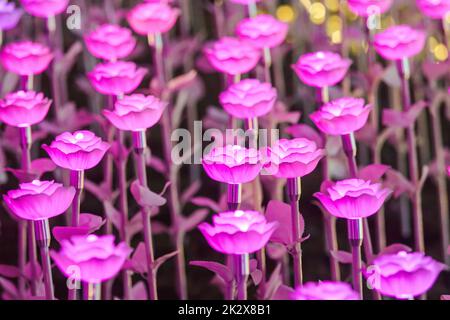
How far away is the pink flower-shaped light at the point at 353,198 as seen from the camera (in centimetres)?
66

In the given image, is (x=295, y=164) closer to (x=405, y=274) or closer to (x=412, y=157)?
(x=405, y=274)

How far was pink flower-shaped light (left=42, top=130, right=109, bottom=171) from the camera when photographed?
0.70 m

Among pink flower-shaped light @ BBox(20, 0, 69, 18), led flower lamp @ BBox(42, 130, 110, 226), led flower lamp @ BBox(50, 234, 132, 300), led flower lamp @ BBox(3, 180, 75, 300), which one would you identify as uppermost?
pink flower-shaped light @ BBox(20, 0, 69, 18)

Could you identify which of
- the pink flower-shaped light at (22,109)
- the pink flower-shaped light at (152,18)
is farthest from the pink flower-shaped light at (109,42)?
the pink flower-shaped light at (22,109)

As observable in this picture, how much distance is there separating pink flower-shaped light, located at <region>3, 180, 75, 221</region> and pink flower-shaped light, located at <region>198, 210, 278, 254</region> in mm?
128

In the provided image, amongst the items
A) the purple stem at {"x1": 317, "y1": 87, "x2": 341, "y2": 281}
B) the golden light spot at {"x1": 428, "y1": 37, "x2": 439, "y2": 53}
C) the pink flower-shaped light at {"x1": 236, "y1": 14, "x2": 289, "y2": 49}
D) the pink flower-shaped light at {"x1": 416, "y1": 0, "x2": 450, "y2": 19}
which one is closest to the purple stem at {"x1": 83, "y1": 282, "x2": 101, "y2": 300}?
the purple stem at {"x1": 317, "y1": 87, "x2": 341, "y2": 281}

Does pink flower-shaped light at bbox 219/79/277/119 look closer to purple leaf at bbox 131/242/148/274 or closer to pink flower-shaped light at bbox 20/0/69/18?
purple leaf at bbox 131/242/148/274

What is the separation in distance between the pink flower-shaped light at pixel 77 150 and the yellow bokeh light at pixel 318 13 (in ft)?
2.53

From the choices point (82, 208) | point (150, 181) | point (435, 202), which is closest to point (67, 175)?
point (82, 208)

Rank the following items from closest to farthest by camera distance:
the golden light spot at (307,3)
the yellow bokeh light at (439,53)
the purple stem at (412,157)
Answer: the purple stem at (412,157)
the yellow bokeh light at (439,53)
the golden light spot at (307,3)

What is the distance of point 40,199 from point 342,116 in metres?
0.28

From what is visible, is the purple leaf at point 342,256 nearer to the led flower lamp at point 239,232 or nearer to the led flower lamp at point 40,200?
the led flower lamp at point 239,232

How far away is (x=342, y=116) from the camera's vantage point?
74cm

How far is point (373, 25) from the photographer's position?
98cm
